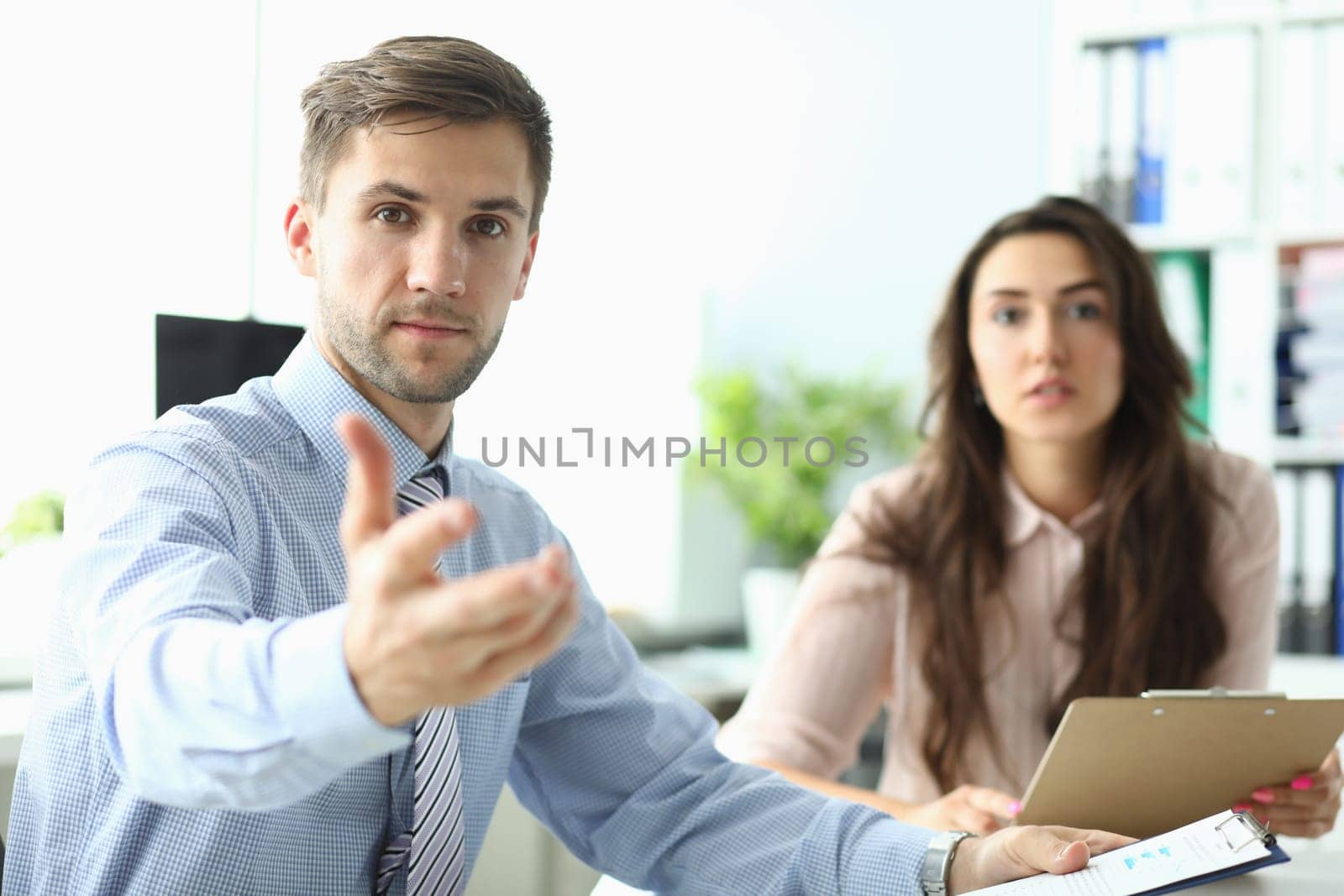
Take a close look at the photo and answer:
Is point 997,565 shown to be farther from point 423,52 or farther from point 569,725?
point 423,52

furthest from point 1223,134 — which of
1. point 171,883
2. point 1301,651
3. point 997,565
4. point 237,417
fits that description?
point 171,883

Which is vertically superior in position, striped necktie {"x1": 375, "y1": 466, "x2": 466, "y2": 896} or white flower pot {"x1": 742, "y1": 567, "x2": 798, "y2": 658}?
striped necktie {"x1": 375, "y1": 466, "x2": 466, "y2": 896}

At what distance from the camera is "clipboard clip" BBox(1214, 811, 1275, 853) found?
0.96 m

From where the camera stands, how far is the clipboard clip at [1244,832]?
96 cm

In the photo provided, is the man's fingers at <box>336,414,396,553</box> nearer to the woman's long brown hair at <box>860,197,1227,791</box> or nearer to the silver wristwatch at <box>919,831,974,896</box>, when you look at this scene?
the silver wristwatch at <box>919,831,974,896</box>

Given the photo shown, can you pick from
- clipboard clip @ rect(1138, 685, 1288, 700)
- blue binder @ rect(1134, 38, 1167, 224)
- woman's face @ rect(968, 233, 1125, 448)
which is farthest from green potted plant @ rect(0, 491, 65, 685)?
blue binder @ rect(1134, 38, 1167, 224)

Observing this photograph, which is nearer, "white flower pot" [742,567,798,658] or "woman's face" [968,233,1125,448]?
"woman's face" [968,233,1125,448]

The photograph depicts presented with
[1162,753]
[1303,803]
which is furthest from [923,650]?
[1162,753]

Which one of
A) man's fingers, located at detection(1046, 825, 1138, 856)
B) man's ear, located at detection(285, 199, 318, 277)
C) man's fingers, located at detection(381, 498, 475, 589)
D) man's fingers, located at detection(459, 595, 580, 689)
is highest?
man's ear, located at detection(285, 199, 318, 277)

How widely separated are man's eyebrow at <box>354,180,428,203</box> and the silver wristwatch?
0.72m

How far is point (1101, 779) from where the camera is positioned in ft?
3.84

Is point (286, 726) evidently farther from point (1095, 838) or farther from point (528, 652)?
point (1095, 838)

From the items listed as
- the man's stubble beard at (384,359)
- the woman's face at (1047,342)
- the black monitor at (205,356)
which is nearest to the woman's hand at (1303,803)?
→ the woman's face at (1047,342)

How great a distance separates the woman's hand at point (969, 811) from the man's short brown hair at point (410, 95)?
2.83 ft
